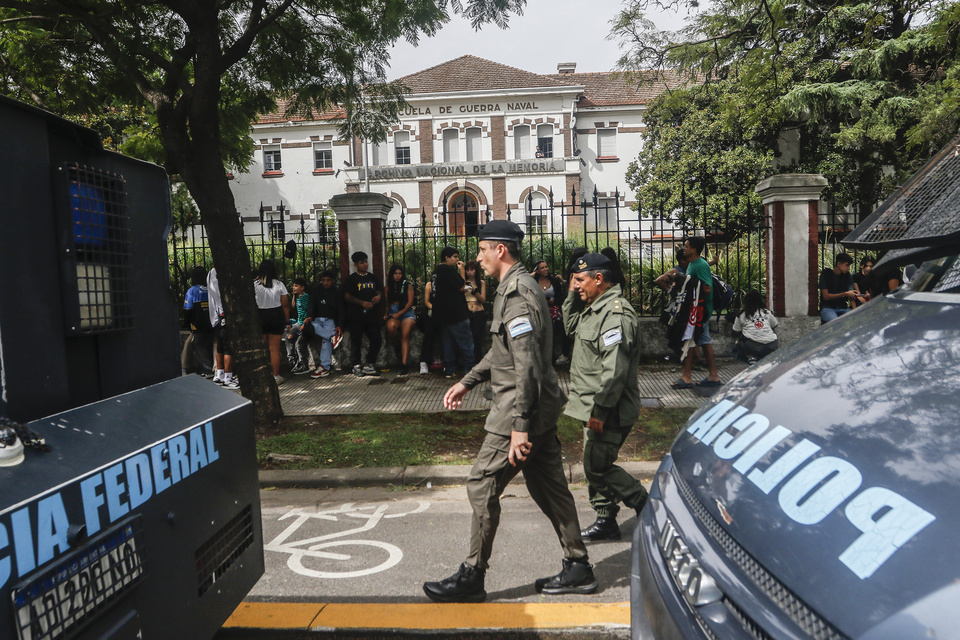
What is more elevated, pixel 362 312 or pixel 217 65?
pixel 217 65

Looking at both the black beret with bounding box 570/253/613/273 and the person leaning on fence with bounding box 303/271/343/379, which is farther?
the person leaning on fence with bounding box 303/271/343/379

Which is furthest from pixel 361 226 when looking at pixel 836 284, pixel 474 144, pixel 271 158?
pixel 271 158

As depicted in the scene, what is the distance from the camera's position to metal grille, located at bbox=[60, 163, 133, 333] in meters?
2.03

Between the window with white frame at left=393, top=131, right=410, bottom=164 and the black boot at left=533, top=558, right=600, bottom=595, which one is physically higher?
the window with white frame at left=393, top=131, right=410, bottom=164

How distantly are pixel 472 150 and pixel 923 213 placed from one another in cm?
3838

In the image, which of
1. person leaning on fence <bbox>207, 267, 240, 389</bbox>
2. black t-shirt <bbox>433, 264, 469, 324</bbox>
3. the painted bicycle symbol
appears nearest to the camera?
the painted bicycle symbol

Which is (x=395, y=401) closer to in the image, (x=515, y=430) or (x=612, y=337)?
(x=612, y=337)

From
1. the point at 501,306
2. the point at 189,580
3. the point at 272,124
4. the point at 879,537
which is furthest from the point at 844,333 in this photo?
the point at 272,124

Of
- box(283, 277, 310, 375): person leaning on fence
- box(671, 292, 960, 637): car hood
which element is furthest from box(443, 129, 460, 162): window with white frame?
box(671, 292, 960, 637): car hood

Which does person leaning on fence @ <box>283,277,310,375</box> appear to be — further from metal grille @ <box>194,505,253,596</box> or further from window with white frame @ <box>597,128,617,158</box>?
window with white frame @ <box>597,128,617,158</box>

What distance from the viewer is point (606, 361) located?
4043mm


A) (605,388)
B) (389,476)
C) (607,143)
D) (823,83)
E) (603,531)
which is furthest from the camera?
(607,143)

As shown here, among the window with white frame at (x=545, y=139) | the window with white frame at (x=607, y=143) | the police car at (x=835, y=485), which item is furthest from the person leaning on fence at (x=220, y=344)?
the window with white frame at (x=607, y=143)

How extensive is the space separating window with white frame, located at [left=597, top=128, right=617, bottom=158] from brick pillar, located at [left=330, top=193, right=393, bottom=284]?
29894mm
